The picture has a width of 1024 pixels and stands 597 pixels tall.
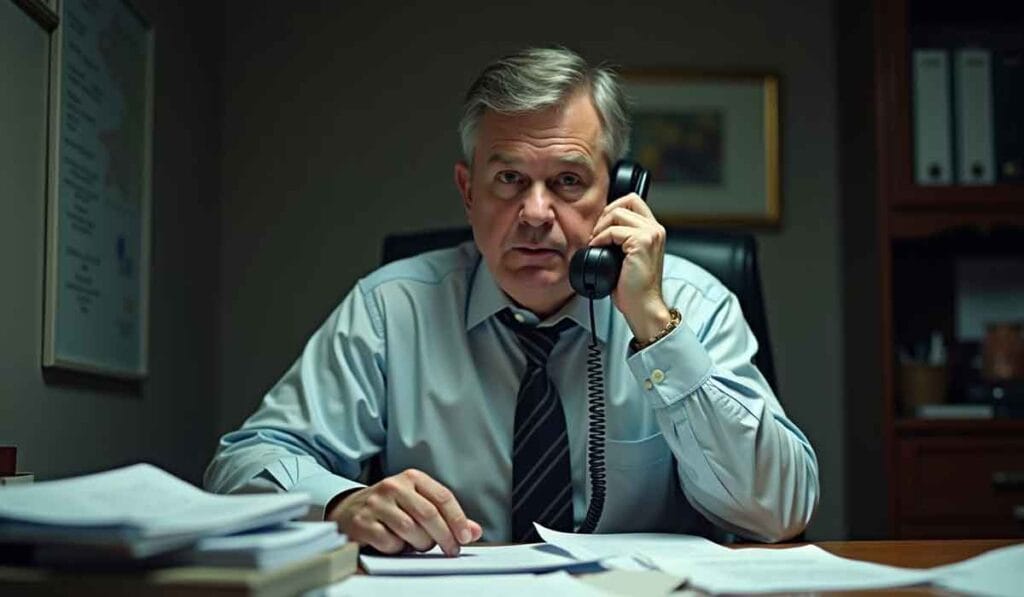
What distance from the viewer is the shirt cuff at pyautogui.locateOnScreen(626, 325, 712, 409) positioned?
55.9 inches

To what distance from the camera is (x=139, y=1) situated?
228 cm

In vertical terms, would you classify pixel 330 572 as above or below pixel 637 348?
below

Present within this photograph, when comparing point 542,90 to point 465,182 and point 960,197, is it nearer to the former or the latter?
point 465,182

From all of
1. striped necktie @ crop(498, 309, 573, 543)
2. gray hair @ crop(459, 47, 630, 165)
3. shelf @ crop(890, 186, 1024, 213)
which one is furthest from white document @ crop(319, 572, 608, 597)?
shelf @ crop(890, 186, 1024, 213)

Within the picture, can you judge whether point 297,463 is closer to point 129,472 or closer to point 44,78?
point 129,472

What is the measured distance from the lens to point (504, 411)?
1648mm

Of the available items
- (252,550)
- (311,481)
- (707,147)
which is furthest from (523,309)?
(707,147)

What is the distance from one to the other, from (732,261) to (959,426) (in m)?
0.91

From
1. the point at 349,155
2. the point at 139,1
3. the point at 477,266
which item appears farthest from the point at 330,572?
the point at 349,155

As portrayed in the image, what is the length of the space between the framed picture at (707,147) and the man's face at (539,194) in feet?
4.13

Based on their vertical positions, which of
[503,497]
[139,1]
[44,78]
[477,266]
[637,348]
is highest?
[139,1]

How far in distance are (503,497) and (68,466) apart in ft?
2.38

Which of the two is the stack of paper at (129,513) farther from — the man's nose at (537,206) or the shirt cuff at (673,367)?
the man's nose at (537,206)

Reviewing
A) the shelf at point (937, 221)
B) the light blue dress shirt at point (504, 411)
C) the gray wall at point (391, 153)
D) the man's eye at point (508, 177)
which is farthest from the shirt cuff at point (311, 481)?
the shelf at point (937, 221)
